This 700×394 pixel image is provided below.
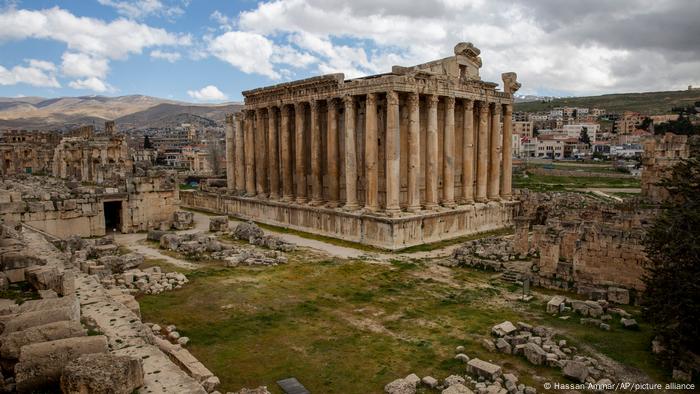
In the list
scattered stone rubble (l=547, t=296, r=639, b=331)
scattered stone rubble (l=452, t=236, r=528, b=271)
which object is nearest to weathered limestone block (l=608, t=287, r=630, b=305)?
scattered stone rubble (l=547, t=296, r=639, b=331)

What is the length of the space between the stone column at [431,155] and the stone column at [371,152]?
364 centimetres

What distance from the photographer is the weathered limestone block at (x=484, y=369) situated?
1157 cm

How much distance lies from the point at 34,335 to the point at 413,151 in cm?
2309

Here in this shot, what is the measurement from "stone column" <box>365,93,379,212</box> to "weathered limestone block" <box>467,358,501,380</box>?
1720cm

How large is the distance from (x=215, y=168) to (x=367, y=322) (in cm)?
7172

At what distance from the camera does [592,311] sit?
618 inches

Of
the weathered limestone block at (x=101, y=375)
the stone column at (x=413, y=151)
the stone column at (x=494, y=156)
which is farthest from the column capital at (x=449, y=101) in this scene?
the weathered limestone block at (x=101, y=375)

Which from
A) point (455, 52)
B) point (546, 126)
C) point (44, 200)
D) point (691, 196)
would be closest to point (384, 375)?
point (691, 196)

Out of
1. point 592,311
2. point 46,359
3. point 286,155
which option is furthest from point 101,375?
point 286,155

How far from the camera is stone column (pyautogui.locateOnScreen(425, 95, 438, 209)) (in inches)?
1181

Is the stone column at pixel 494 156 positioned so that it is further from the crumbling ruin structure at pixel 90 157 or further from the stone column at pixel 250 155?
the crumbling ruin structure at pixel 90 157

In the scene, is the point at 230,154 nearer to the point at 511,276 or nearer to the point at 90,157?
the point at 90,157

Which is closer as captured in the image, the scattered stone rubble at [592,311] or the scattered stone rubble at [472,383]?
the scattered stone rubble at [472,383]

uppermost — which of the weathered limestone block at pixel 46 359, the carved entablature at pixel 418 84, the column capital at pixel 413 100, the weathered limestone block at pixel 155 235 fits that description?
the carved entablature at pixel 418 84
